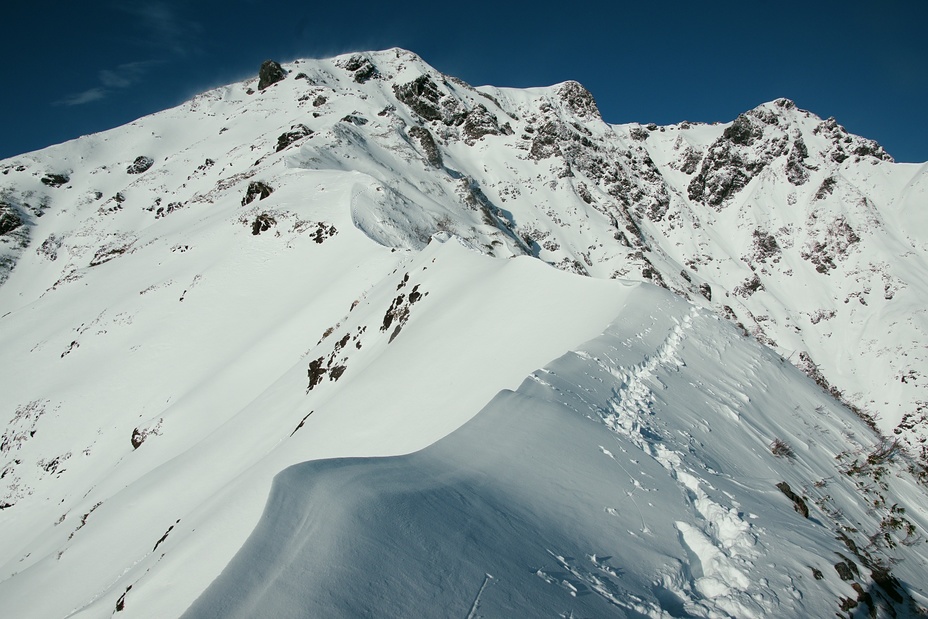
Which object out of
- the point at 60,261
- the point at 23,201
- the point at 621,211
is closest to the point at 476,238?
the point at 621,211

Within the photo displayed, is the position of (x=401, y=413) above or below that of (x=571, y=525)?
below

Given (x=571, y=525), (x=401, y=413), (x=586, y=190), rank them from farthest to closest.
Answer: (x=586, y=190) → (x=401, y=413) → (x=571, y=525)

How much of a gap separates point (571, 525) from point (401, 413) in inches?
199

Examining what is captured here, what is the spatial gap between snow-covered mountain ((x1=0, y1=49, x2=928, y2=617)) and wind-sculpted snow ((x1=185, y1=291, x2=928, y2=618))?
0.03m

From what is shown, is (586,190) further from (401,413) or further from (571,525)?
(571,525)

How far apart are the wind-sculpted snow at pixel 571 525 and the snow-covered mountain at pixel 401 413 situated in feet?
0.10

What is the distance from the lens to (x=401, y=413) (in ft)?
29.3

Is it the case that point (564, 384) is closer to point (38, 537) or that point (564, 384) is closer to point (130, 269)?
Result: point (38, 537)

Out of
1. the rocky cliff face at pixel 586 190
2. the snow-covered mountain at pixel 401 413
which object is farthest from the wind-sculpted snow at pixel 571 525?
the rocky cliff face at pixel 586 190

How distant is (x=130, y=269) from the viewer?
31609 millimetres

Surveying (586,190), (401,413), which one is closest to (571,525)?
(401,413)

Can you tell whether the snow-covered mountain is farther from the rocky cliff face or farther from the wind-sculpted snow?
the rocky cliff face

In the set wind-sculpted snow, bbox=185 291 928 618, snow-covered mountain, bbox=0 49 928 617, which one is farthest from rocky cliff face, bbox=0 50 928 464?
wind-sculpted snow, bbox=185 291 928 618

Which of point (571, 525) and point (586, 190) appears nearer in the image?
point (571, 525)
